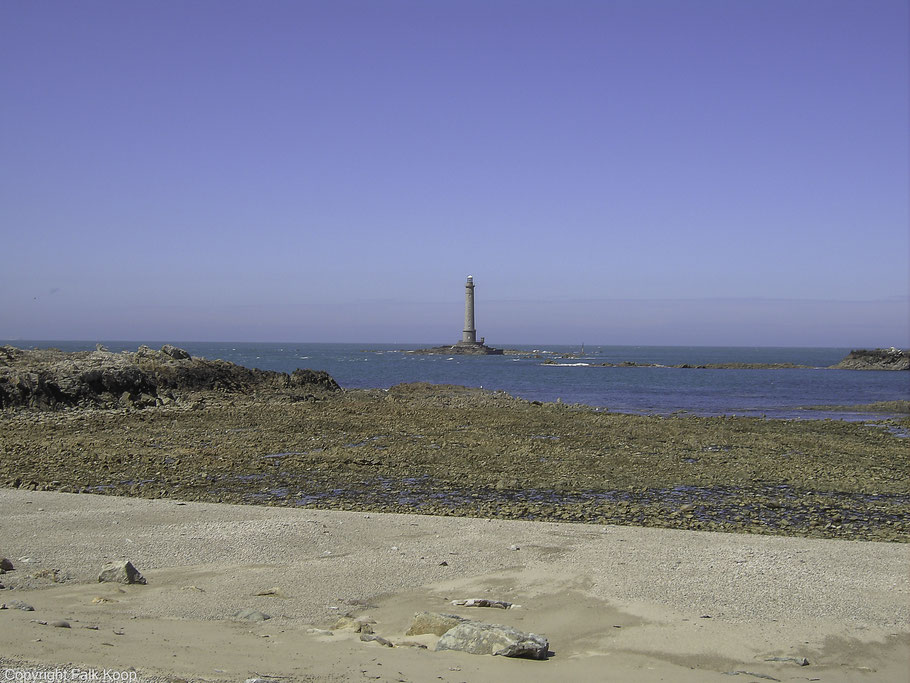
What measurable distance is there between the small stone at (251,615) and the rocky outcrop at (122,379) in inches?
913

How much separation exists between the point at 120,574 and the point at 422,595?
2.99 metres

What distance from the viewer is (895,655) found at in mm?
6141

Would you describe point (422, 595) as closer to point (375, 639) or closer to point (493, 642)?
point (375, 639)

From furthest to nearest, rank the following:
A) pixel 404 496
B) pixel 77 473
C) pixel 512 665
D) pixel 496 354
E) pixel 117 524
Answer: pixel 496 354
pixel 77 473
pixel 404 496
pixel 117 524
pixel 512 665

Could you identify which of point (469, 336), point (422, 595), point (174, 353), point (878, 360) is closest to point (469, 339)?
point (469, 336)

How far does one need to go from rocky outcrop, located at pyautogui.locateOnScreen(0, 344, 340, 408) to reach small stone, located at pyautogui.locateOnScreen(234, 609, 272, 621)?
23202mm

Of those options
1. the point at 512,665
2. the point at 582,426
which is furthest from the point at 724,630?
the point at 582,426

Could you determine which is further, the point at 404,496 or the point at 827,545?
the point at 404,496

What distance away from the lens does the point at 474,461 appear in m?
17.0

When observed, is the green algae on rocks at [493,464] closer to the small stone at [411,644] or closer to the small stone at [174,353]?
the small stone at [411,644]

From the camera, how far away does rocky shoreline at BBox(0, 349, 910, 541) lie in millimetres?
12352

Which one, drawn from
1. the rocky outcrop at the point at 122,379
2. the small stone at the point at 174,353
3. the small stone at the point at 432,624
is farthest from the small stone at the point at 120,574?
the small stone at the point at 174,353

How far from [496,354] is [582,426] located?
4485 inches

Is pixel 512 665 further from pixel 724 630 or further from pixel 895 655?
pixel 895 655
